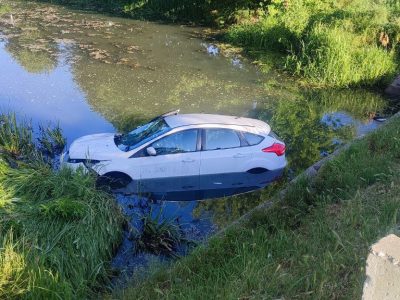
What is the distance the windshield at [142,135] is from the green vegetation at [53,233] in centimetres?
166

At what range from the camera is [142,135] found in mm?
10727

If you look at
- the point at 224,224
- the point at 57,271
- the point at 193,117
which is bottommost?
the point at 224,224

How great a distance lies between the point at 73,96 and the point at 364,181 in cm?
1090

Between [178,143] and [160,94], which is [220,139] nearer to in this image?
[178,143]

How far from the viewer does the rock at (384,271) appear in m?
2.11

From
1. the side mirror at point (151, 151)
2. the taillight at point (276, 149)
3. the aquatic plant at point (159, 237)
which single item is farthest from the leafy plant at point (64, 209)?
the taillight at point (276, 149)

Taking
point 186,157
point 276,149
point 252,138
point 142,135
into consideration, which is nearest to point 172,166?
point 186,157

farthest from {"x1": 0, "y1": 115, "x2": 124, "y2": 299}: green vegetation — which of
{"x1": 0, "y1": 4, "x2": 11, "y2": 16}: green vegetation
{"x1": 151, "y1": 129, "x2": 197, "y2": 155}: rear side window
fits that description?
{"x1": 0, "y1": 4, "x2": 11, "y2": 16}: green vegetation

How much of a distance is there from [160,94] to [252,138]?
A: 688 centimetres

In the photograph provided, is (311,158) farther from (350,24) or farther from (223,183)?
(350,24)

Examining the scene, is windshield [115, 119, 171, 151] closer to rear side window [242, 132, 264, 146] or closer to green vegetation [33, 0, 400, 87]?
rear side window [242, 132, 264, 146]

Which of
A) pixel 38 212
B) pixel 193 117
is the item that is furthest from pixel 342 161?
pixel 38 212

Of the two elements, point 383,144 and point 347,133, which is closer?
point 383,144

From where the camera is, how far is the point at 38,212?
7.77 m
